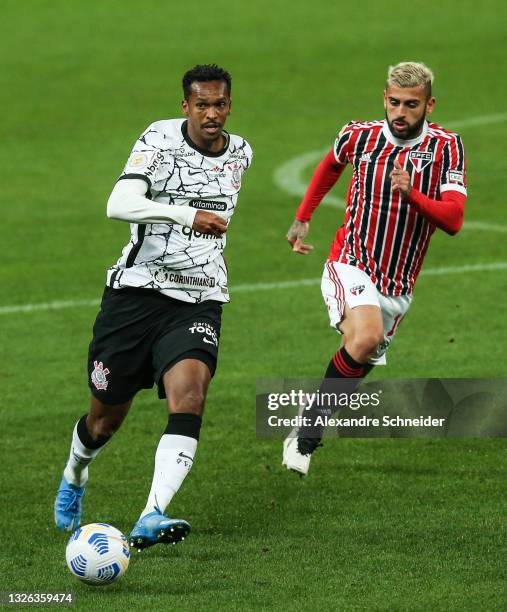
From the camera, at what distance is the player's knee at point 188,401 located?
745cm

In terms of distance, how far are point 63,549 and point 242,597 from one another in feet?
4.61

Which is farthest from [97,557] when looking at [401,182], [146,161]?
[401,182]

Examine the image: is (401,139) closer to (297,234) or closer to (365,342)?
(297,234)

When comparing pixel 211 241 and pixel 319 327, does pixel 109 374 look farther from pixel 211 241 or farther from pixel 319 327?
pixel 319 327

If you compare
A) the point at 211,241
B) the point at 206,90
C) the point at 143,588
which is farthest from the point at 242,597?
the point at 206,90

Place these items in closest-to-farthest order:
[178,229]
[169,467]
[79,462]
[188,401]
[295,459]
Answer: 1. [169,467]
2. [188,401]
3. [178,229]
4. [79,462]
5. [295,459]

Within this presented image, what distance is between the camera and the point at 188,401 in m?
7.46

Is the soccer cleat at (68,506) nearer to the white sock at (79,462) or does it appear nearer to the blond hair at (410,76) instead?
the white sock at (79,462)

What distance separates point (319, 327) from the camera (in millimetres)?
13070

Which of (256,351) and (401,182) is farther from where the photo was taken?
(256,351)

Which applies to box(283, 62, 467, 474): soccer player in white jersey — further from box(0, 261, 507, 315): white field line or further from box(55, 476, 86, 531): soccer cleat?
box(0, 261, 507, 315): white field line

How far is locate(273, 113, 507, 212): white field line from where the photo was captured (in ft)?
63.6

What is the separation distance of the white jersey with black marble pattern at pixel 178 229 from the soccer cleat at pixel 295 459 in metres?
1.37

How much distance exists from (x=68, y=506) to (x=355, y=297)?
2.24m
